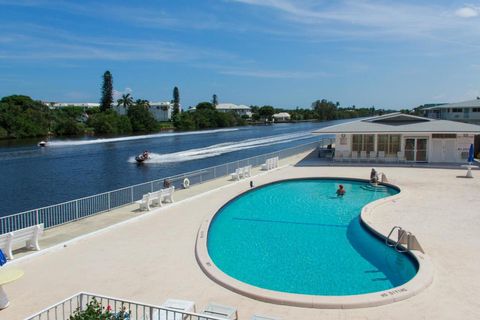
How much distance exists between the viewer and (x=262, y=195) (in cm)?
2017

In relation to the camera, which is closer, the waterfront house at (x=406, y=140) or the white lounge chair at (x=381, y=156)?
the waterfront house at (x=406, y=140)

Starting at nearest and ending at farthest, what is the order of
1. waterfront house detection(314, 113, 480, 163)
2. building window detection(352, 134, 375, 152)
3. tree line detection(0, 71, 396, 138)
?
waterfront house detection(314, 113, 480, 163) → building window detection(352, 134, 375, 152) → tree line detection(0, 71, 396, 138)

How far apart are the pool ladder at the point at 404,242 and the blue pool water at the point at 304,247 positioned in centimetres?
19

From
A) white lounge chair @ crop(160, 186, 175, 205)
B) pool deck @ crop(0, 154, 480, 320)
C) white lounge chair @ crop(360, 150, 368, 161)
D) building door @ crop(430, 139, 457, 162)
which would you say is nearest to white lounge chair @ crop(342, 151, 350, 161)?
white lounge chair @ crop(360, 150, 368, 161)

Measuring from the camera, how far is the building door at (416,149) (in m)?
28.2

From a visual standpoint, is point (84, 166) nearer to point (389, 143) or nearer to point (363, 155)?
point (363, 155)

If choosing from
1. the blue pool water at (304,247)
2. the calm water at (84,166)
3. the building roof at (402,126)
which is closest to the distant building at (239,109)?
the calm water at (84,166)

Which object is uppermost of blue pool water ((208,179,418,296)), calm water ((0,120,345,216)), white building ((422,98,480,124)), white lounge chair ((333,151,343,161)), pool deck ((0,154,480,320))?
white building ((422,98,480,124))

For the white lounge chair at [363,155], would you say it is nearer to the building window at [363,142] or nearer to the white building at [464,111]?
the building window at [363,142]

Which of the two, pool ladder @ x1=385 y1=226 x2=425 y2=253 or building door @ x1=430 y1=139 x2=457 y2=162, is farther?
building door @ x1=430 y1=139 x2=457 y2=162

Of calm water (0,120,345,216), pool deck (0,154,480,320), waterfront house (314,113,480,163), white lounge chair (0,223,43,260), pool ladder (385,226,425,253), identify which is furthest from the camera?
calm water (0,120,345,216)

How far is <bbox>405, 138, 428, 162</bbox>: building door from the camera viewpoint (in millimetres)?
28250

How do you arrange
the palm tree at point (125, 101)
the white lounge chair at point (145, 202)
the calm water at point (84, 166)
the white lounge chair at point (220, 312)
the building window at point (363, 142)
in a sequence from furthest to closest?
the palm tree at point (125, 101), the calm water at point (84, 166), the building window at point (363, 142), the white lounge chair at point (145, 202), the white lounge chair at point (220, 312)

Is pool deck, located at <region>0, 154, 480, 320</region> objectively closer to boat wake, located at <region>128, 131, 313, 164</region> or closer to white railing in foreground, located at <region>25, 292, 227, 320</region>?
white railing in foreground, located at <region>25, 292, 227, 320</region>
